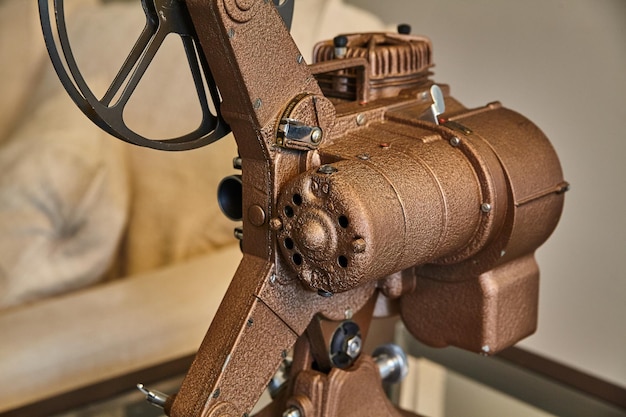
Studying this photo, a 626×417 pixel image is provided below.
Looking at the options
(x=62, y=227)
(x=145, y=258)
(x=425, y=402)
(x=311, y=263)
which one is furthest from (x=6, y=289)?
(x=311, y=263)

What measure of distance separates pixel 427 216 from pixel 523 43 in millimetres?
758

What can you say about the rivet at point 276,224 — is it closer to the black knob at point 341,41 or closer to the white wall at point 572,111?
the black knob at point 341,41

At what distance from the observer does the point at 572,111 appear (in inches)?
57.0

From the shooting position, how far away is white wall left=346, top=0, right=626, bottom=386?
1.40m

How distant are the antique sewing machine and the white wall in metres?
0.46

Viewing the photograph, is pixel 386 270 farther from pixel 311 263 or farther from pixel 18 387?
pixel 18 387

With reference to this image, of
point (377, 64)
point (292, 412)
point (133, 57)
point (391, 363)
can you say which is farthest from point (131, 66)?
point (391, 363)

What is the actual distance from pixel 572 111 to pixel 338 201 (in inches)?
32.2

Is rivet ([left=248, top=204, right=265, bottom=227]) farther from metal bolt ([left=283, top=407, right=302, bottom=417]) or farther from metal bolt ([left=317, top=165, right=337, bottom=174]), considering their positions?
metal bolt ([left=283, top=407, right=302, bottom=417])

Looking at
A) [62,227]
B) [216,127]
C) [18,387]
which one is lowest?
[18,387]

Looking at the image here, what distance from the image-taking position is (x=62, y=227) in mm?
1682

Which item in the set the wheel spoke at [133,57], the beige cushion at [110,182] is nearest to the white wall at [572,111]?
the beige cushion at [110,182]

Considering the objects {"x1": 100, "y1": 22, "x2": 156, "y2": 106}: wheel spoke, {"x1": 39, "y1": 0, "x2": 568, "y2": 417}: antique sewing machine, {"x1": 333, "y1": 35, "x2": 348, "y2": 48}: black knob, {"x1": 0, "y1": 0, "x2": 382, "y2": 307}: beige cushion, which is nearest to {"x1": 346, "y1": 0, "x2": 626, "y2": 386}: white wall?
{"x1": 0, "y1": 0, "x2": 382, "y2": 307}: beige cushion

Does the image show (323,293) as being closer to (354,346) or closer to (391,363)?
(354,346)
